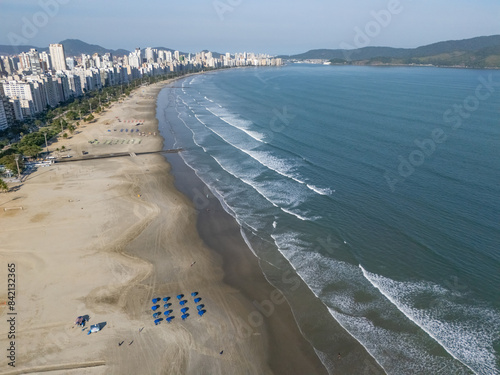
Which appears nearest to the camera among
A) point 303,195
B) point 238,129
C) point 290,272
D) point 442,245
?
point 290,272

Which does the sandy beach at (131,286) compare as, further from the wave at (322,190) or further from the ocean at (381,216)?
the wave at (322,190)

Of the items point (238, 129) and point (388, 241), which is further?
point (238, 129)

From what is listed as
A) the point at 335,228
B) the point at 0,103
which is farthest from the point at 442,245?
the point at 0,103

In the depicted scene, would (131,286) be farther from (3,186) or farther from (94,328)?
(3,186)

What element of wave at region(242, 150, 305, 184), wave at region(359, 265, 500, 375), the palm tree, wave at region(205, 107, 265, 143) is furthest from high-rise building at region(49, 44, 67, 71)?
wave at region(359, 265, 500, 375)

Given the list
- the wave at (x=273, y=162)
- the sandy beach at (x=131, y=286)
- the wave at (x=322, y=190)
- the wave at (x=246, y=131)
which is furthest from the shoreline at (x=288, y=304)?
the wave at (x=246, y=131)

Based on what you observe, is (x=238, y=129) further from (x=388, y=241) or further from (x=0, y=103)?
(x=0, y=103)
